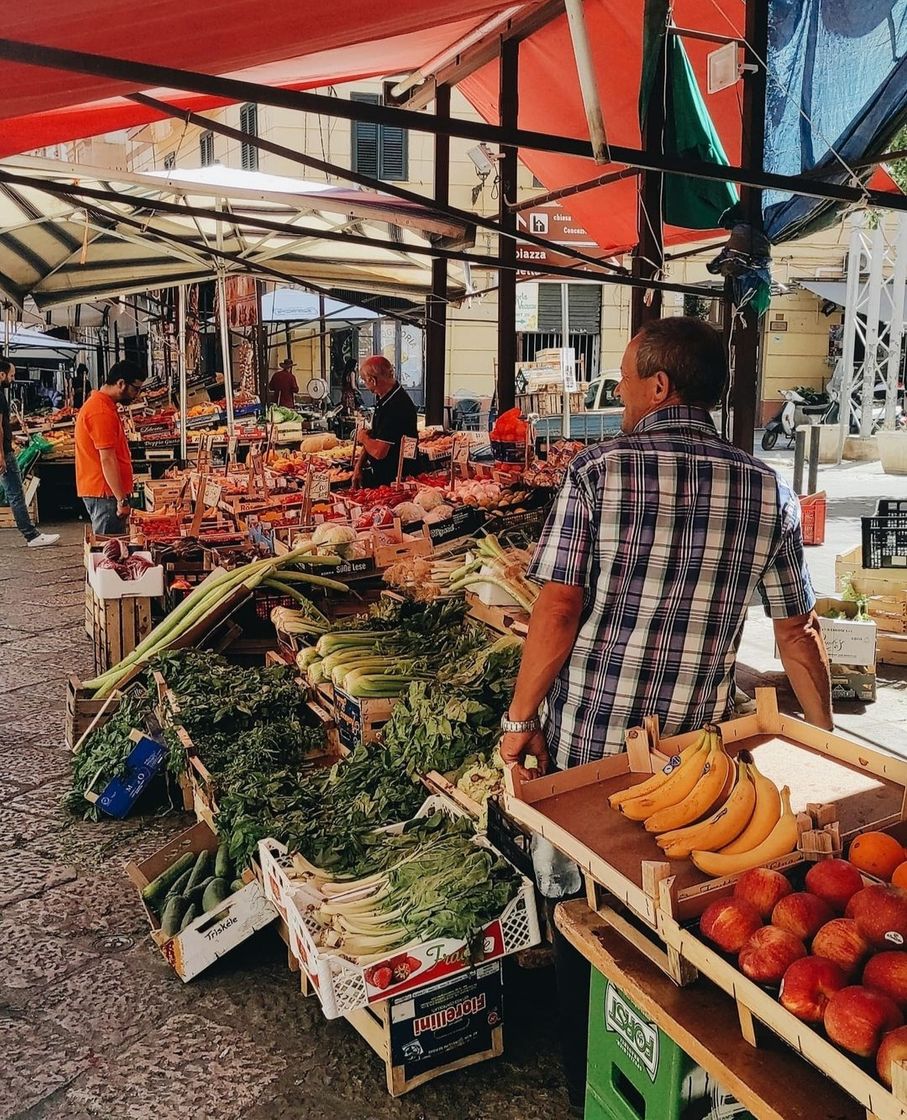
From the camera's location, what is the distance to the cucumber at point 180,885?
364 cm

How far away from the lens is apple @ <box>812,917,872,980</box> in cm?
178

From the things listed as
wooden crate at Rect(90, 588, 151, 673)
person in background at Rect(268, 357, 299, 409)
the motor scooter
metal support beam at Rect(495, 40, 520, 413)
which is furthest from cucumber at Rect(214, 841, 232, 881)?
the motor scooter

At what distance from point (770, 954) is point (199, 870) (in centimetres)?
247

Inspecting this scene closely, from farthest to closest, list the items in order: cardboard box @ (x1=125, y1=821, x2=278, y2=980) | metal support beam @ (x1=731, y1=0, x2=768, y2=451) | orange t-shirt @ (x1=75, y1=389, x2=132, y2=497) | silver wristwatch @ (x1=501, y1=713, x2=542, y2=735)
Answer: orange t-shirt @ (x1=75, y1=389, x2=132, y2=497) < metal support beam @ (x1=731, y1=0, x2=768, y2=451) < cardboard box @ (x1=125, y1=821, x2=278, y2=980) < silver wristwatch @ (x1=501, y1=713, x2=542, y2=735)

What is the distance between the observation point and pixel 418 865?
10.1ft

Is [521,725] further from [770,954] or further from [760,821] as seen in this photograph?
[770,954]

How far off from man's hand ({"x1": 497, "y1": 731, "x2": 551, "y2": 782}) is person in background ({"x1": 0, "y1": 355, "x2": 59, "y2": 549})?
31.3ft

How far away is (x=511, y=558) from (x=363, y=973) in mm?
2617

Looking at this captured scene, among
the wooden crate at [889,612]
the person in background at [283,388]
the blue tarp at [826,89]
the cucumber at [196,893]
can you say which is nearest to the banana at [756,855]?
the cucumber at [196,893]

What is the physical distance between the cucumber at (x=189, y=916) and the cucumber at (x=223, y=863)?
139mm

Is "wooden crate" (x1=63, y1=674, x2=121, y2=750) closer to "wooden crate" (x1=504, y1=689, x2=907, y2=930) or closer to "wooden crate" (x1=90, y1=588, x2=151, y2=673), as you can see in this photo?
"wooden crate" (x1=90, y1=588, x2=151, y2=673)

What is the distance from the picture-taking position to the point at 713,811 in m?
2.29

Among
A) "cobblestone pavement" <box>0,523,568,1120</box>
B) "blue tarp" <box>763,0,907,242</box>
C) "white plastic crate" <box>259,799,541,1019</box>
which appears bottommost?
"cobblestone pavement" <box>0,523,568,1120</box>

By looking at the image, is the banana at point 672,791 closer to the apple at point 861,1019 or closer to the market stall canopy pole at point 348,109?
the apple at point 861,1019
